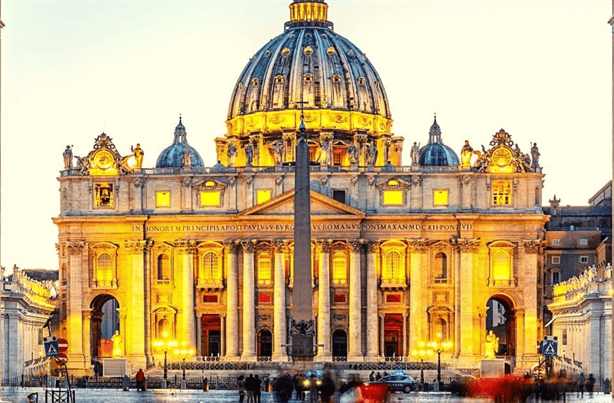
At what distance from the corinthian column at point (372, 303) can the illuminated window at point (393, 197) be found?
10.6 ft

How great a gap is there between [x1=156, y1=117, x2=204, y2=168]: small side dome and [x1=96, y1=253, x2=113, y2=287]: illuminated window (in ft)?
36.9

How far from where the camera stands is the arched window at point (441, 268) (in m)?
141

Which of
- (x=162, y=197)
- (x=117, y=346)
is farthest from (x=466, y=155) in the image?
(x=117, y=346)

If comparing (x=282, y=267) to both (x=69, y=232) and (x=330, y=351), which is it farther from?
(x=69, y=232)

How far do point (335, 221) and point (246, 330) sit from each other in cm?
1029

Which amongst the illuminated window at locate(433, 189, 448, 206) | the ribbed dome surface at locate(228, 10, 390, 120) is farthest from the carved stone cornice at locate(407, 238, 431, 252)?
the ribbed dome surface at locate(228, 10, 390, 120)

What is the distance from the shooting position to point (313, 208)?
140 metres

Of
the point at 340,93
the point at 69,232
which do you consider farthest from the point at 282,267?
the point at 340,93

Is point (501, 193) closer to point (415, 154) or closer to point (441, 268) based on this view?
point (441, 268)

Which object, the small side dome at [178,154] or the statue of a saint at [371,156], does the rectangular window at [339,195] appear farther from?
the small side dome at [178,154]

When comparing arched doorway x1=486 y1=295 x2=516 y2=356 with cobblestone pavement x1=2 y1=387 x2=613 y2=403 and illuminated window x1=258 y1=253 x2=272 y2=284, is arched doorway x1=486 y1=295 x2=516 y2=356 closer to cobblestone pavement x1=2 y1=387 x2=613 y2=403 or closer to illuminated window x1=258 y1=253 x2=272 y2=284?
illuminated window x1=258 y1=253 x2=272 y2=284

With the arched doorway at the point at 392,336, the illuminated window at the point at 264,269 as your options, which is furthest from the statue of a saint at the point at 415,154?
the illuminated window at the point at 264,269

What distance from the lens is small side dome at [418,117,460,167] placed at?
509 feet

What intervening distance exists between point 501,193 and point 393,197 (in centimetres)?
795
